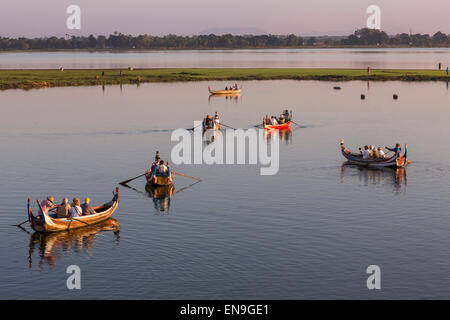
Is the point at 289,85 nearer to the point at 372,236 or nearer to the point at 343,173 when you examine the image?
the point at 343,173

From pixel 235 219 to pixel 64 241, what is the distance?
1121cm

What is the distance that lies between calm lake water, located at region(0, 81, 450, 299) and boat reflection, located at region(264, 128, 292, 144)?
1.70m

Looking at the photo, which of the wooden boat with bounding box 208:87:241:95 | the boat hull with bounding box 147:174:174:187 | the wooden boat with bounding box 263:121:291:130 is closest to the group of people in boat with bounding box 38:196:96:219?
the boat hull with bounding box 147:174:174:187

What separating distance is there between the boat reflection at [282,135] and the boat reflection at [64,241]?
→ 39.3 meters

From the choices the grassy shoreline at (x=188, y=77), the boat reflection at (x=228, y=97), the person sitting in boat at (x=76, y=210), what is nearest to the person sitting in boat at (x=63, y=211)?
the person sitting in boat at (x=76, y=210)

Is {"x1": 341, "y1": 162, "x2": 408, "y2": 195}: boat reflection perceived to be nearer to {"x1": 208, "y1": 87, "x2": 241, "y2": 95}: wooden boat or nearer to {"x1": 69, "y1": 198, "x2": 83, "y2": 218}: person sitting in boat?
{"x1": 69, "y1": 198, "x2": 83, "y2": 218}: person sitting in boat

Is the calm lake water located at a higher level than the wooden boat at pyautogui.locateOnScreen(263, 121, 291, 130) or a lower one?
lower

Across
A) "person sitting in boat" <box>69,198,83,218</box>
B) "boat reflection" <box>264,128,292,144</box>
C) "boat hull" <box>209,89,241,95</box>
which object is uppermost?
"boat hull" <box>209,89,241,95</box>

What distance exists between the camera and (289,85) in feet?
493

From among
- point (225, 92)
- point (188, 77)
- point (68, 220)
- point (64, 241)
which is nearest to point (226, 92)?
point (225, 92)

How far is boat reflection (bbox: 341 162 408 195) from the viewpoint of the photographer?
183ft

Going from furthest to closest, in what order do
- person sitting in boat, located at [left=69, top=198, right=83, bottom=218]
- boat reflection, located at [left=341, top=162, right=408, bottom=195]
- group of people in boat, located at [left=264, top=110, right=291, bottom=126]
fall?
group of people in boat, located at [left=264, top=110, right=291, bottom=126], boat reflection, located at [left=341, top=162, right=408, bottom=195], person sitting in boat, located at [left=69, top=198, right=83, bottom=218]

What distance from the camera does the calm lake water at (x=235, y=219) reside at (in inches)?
1323

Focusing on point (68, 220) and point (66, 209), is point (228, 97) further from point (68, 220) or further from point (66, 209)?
point (68, 220)
